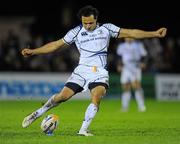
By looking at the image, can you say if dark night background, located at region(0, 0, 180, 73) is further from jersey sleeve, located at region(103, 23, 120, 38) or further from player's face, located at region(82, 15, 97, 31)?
player's face, located at region(82, 15, 97, 31)

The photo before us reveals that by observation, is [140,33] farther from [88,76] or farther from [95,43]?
[88,76]

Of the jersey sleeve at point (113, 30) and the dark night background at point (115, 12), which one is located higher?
the jersey sleeve at point (113, 30)

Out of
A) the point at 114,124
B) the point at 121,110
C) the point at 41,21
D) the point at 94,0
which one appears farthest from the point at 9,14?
the point at 114,124

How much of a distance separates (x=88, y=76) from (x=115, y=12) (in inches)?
901

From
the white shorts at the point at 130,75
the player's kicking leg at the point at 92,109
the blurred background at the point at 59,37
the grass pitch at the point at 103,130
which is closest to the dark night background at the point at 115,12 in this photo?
the blurred background at the point at 59,37

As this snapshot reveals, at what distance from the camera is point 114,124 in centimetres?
1692

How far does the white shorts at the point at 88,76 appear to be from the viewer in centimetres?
1405

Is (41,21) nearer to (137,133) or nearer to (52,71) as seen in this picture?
(52,71)

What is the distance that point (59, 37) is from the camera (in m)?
33.3

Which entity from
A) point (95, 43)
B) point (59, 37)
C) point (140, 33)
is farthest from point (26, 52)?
point (59, 37)

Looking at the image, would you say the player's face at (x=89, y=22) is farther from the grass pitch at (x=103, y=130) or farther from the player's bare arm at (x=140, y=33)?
the grass pitch at (x=103, y=130)

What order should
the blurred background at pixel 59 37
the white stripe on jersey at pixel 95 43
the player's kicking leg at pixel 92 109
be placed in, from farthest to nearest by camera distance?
the blurred background at pixel 59 37, the white stripe on jersey at pixel 95 43, the player's kicking leg at pixel 92 109

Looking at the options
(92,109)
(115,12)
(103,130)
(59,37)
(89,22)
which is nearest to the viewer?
(92,109)

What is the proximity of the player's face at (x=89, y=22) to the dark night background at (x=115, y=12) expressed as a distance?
2127cm
